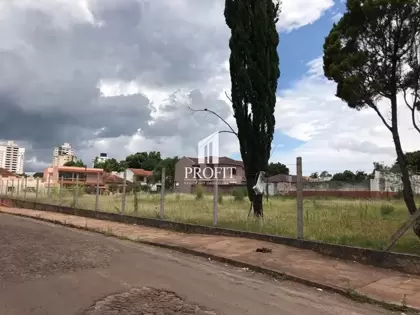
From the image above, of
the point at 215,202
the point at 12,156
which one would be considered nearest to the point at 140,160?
the point at 12,156

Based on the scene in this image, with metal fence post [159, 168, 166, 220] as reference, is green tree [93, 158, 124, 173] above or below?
above

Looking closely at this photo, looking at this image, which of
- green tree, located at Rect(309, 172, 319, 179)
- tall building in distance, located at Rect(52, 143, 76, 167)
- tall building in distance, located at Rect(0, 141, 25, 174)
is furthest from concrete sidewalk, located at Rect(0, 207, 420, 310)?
tall building in distance, located at Rect(0, 141, 25, 174)

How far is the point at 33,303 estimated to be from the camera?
15.3 ft

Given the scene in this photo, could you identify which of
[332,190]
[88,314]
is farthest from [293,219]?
[88,314]

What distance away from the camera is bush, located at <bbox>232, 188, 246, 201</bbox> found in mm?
14105

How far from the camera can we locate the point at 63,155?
116 m

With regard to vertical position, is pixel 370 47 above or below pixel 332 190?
above

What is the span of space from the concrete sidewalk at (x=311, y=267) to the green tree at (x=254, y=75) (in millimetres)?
3445

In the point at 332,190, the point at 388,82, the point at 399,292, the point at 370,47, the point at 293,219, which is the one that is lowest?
the point at 399,292

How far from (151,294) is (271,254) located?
3733 mm

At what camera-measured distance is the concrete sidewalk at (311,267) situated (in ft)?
19.1

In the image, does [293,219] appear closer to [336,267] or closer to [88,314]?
[336,267]

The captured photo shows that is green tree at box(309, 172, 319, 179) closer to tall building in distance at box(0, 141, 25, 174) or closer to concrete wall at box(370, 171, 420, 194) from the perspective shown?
concrete wall at box(370, 171, 420, 194)

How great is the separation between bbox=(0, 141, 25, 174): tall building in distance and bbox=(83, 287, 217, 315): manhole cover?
4818 inches
